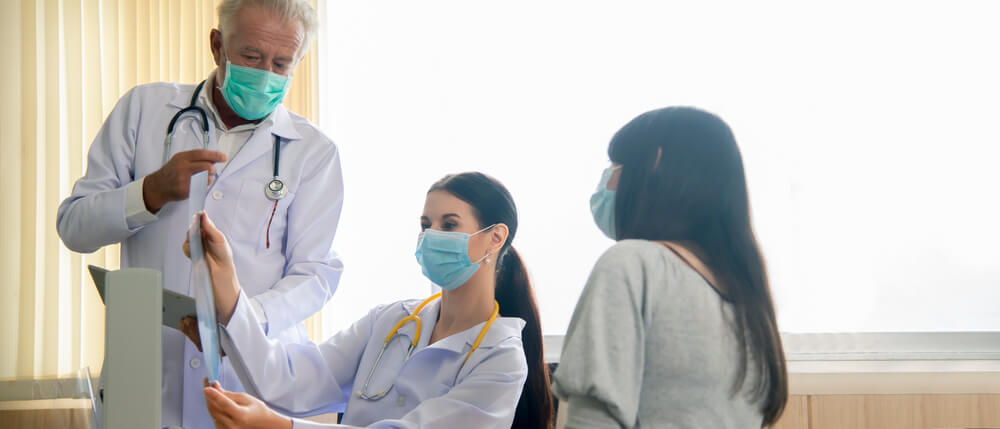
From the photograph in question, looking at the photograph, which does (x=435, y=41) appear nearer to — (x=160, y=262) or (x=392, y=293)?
(x=392, y=293)

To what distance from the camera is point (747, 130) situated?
2.53 metres

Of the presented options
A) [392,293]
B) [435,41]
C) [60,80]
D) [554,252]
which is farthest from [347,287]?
[60,80]

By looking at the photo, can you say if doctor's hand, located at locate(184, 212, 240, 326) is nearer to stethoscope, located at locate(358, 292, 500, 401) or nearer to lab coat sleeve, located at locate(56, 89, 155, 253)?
lab coat sleeve, located at locate(56, 89, 155, 253)

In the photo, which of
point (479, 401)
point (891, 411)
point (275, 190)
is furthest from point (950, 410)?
point (275, 190)

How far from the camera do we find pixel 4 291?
207 centimetres

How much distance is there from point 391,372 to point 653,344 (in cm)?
78

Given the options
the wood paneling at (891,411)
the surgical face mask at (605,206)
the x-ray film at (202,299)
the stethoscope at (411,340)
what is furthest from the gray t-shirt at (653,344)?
the wood paneling at (891,411)

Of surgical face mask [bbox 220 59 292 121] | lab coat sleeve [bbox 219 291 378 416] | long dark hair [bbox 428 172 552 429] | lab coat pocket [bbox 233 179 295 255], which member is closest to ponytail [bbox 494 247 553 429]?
long dark hair [bbox 428 172 552 429]

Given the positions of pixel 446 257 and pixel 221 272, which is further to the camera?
pixel 446 257

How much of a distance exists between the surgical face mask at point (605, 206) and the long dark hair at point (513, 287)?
502 millimetres

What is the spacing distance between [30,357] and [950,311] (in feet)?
9.31

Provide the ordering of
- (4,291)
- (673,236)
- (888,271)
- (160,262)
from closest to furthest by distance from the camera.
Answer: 1. (673,236)
2. (160,262)
3. (4,291)
4. (888,271)

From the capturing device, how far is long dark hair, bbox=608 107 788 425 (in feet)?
3.40

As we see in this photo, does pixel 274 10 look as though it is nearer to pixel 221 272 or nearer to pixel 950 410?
pixel 221 272
